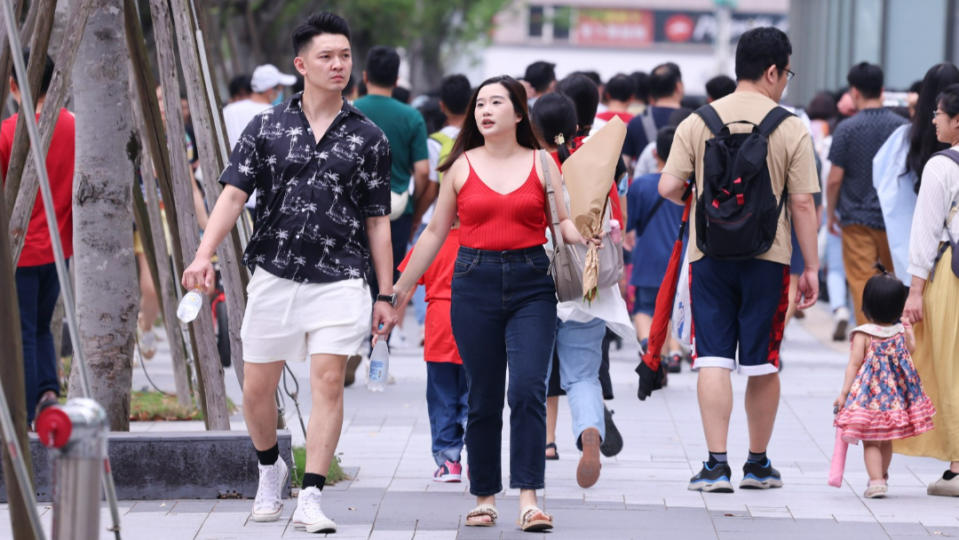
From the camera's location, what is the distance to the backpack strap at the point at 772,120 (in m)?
6.89

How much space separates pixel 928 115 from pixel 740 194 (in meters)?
1.53

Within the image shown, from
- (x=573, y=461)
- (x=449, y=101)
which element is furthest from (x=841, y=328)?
(x=573, y=461)

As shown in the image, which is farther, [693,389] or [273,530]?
[693,389]

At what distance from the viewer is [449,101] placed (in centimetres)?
1012

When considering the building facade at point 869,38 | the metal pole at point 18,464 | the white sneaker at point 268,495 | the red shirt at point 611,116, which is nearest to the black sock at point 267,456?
the white sneaker at point 268,495

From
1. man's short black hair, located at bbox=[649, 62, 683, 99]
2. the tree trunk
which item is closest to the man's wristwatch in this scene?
the tree trunk

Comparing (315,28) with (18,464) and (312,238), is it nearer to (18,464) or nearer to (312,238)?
(312,238)

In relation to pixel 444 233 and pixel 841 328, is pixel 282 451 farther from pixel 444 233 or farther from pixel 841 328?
pixel 841 328

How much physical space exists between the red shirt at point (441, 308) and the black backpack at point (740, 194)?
44.8 inches

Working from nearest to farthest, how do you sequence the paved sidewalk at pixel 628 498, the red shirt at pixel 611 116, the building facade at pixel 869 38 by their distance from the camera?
the paved sidewalk at pixel 628 498 < the red shirt at pixel 611 116 < the building facade at pixel 869 38

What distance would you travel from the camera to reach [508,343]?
6.09 meters

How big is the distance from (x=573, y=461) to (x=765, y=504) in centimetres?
137

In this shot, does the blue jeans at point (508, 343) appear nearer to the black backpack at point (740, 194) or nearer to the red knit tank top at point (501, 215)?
the red knit tank top at point (501, 215)

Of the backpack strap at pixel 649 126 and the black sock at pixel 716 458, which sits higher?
the backpack strap at pixel 649 126
